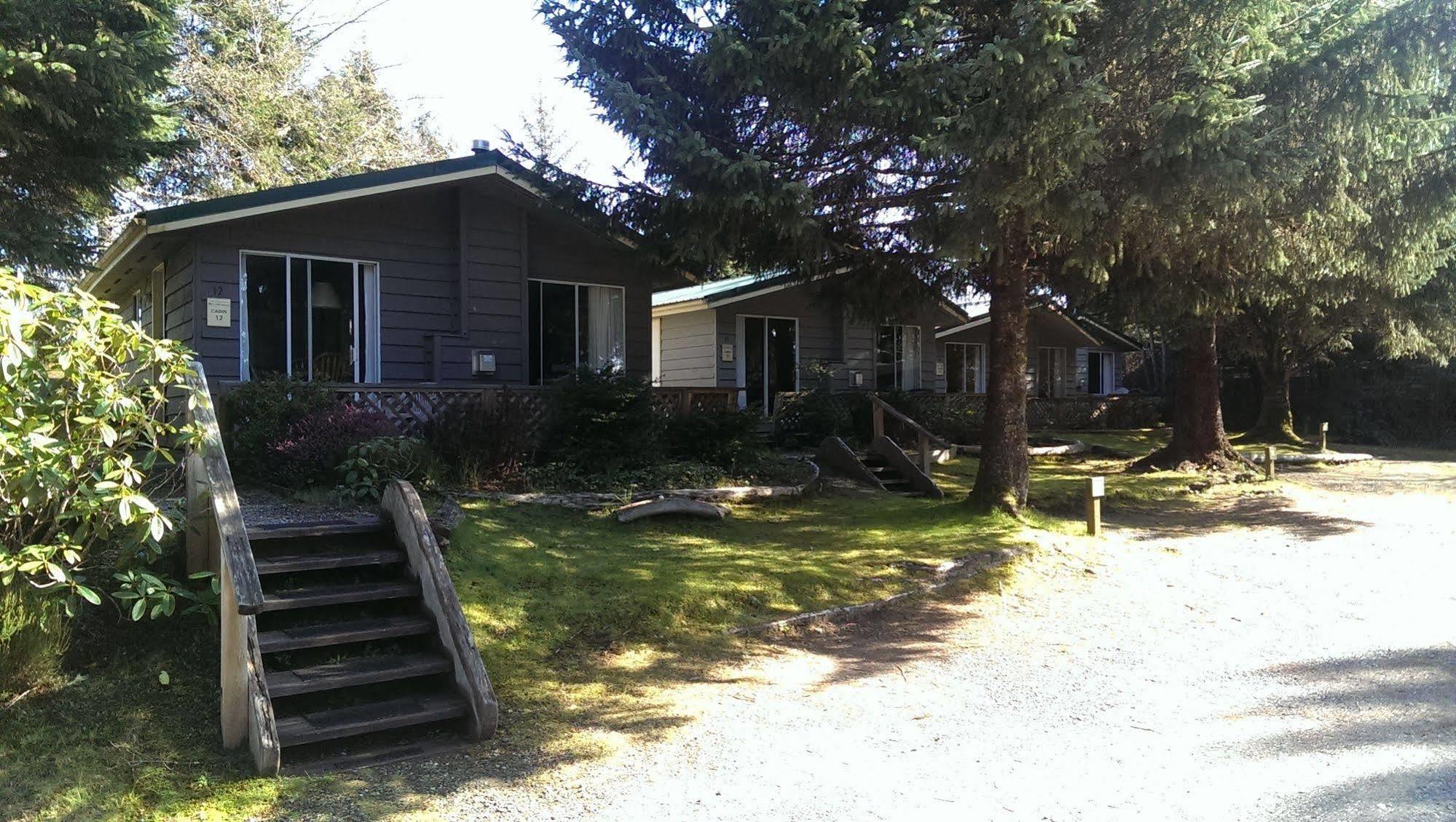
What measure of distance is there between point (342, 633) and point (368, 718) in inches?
25.1

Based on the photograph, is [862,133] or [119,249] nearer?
[862,133]

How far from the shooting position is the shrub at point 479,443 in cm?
1021

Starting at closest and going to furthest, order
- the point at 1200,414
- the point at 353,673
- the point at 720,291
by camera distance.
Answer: the point at 353,673
the point at 1200,414
the point at 720,291

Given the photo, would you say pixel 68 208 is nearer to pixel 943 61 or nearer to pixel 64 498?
pixel 64 498

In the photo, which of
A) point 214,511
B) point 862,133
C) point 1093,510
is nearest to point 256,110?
point 862,133

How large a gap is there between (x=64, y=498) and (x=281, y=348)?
22.2ft

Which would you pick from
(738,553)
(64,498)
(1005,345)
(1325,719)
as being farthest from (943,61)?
(64,498)

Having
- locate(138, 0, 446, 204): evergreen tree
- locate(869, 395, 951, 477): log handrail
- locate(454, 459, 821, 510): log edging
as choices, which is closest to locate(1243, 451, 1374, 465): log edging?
locate(869, 395, 951, 477): log handrail

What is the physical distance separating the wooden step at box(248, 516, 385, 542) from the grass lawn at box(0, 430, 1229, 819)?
0.70 m

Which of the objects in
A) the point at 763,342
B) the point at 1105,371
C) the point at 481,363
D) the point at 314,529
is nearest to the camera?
the point at 314,529

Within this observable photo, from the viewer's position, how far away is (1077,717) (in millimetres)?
5312

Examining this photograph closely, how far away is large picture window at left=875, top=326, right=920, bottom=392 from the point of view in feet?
70.6

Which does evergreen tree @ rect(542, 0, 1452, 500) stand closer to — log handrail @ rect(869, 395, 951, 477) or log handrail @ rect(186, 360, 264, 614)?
log handrail @ rect(869, 395, 951, 477)

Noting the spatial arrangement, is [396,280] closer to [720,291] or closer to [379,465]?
[379,465]
